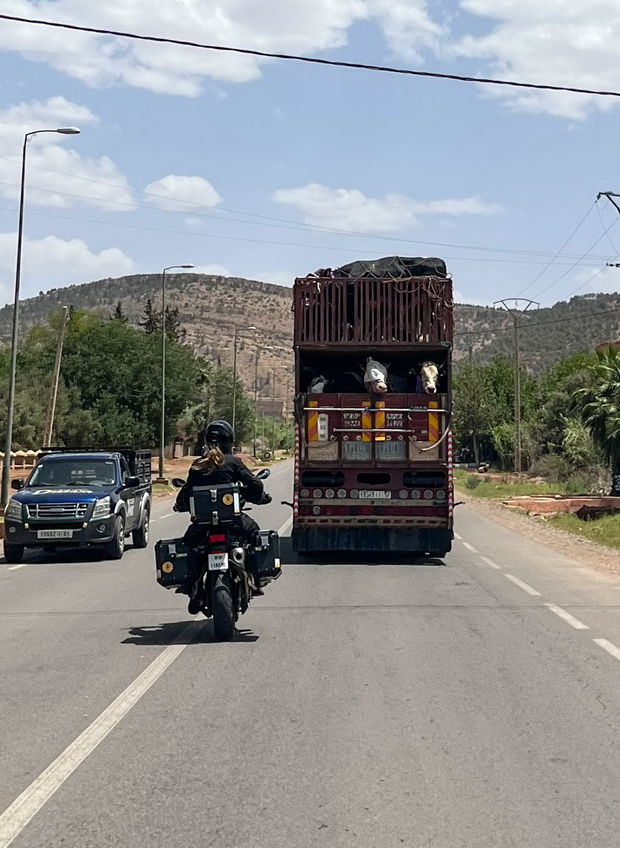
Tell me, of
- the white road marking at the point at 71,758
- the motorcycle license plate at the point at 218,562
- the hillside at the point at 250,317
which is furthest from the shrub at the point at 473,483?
the hillside at the point at 250,317

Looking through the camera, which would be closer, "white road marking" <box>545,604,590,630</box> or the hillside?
"white road marking" <box>545,604,590,630</box>

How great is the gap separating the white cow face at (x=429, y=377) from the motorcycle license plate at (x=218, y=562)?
28.6 feet

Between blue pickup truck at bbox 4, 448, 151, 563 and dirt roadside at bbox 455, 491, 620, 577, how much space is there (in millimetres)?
8121

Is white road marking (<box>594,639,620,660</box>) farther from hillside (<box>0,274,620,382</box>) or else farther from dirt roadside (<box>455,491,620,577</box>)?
hillside (<box>0,274,620,382</box>)

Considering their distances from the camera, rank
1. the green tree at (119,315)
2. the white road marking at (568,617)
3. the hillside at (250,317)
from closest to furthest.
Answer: the white road marking at (568,617)
the green tree at (119,315)
the hillside at (250,317)

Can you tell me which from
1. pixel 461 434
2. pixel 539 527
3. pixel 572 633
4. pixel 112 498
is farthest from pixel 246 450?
pixel 572 633

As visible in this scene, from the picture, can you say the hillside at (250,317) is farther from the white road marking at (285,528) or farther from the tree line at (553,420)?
the white road marking at (285,528)

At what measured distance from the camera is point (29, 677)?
8352 mm

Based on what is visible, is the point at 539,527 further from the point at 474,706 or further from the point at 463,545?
the point at 474,706

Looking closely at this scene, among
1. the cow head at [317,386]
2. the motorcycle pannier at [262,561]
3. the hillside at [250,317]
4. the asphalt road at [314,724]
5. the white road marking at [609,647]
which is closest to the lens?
the asphalt road at [314,724]

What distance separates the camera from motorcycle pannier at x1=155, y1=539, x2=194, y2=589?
9828 mm

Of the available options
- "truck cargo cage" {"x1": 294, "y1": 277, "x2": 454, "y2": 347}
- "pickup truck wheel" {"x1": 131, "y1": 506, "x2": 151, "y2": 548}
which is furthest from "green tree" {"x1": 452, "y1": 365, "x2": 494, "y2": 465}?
"truck cargo cage" {"x1": 294, "y1": 277, "x2": 454, "y2": 347}

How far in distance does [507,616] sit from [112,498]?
8390mm

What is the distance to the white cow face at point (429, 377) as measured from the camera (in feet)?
57.8
